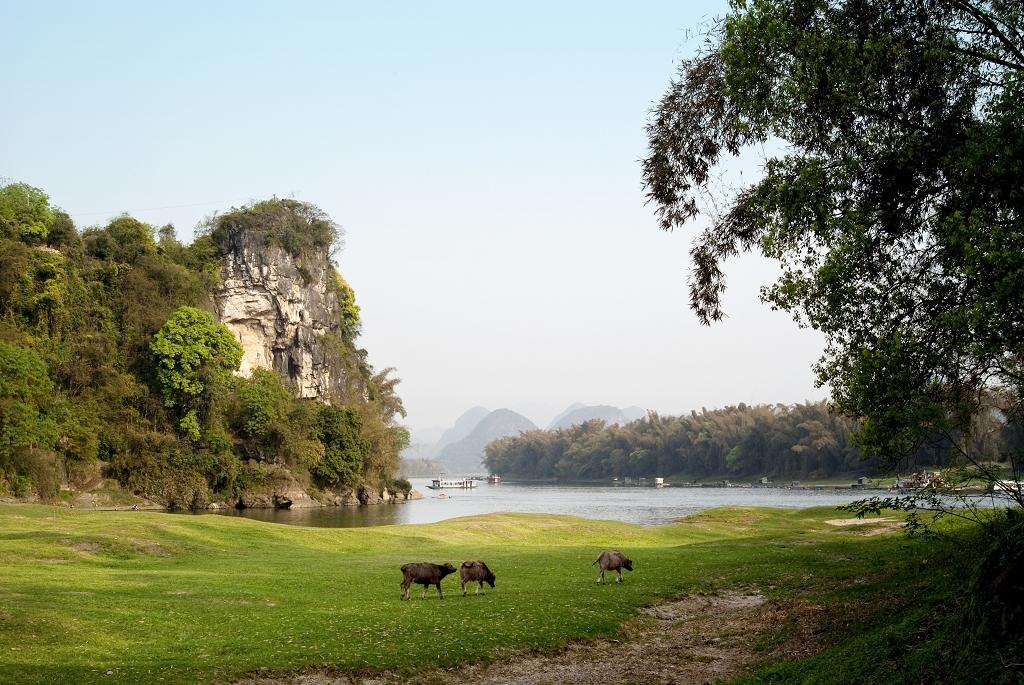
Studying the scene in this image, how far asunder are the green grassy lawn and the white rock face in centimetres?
8771

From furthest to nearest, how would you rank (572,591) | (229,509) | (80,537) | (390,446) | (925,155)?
(390,446), (229,509), (80,537), (572,591), (925,155)

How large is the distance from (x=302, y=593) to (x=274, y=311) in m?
113

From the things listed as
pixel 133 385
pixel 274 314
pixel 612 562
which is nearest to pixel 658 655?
pixel 612 562

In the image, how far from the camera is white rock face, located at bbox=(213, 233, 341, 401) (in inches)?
5113

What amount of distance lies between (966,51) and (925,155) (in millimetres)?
2463

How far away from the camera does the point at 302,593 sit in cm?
2517

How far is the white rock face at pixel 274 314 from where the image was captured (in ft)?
426

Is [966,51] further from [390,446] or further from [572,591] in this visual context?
[390,446]

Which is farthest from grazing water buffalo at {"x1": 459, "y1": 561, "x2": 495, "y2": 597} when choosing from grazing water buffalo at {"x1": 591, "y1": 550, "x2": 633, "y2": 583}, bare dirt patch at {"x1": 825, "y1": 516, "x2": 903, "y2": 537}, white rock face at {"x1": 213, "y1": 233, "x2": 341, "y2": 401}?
white rock face at {"x1": 213, "y1": 233, "x2": 341, "y2": 401}

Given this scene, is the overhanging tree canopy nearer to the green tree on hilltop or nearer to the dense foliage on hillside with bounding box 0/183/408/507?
the dense foliage on hillside with bounding box 0/183/408/507

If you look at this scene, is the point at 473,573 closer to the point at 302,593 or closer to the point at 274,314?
the point at 302,593

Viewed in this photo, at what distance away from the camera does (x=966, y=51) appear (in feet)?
64.3

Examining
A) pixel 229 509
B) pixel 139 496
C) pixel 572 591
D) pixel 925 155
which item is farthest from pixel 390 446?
pixel 925 155

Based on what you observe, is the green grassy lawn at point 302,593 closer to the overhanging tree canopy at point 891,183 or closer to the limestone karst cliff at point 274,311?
the overhanging tree canopy at point 891,183
